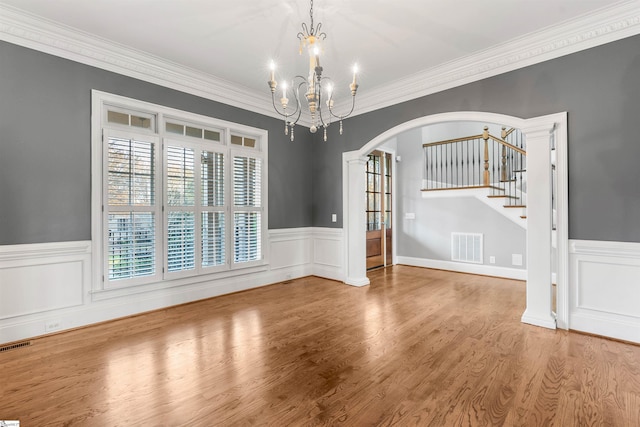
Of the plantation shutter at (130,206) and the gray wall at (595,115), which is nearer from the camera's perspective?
the gray wall at (595,115)

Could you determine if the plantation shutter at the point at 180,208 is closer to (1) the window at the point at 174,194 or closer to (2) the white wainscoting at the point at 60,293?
(1) the window at the point at 174,194

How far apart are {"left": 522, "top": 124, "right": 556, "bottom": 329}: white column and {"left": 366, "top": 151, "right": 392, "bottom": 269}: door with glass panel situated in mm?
3194

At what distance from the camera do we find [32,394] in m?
2.05

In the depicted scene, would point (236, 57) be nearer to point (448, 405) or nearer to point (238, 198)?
point (238, 198)

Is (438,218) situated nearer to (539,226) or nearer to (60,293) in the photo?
(539,226)

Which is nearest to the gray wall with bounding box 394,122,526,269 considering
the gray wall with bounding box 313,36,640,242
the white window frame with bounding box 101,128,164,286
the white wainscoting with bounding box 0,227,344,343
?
the gray wall with bounding box 313,36,640,242

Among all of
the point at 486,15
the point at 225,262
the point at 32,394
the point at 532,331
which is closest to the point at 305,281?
the point at 225,262

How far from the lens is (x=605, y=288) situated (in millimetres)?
2939

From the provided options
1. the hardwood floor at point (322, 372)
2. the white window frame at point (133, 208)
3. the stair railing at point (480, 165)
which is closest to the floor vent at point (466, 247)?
the stair railing at point (480, 165)

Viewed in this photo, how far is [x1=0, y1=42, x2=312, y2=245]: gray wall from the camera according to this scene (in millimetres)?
2842

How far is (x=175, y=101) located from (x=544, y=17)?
4.27 metres

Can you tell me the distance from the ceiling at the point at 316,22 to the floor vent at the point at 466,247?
3.50m

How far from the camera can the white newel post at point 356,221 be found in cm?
503

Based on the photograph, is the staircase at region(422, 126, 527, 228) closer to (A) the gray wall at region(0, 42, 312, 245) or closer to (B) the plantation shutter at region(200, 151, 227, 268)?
(B) the plantation shutter at region(200, 151, 227, 268)
